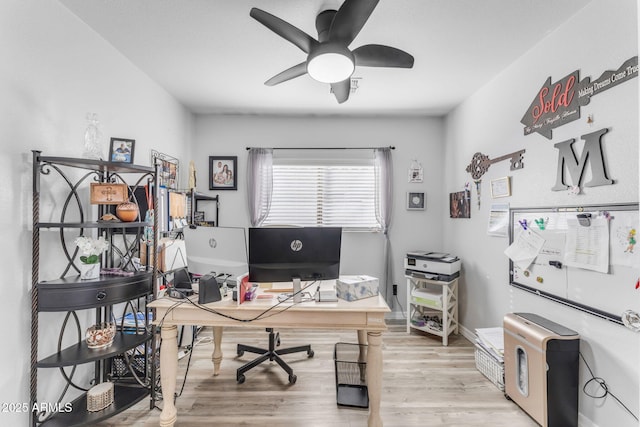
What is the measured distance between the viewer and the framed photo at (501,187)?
239 centimetres

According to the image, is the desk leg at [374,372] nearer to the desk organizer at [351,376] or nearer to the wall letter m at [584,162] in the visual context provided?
the desk organizer at [351,376]

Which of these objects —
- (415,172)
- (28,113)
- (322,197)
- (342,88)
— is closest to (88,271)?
(28,113)

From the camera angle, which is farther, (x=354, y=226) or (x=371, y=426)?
(x=354, y=226)

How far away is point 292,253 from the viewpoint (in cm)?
169

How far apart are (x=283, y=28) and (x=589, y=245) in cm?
214

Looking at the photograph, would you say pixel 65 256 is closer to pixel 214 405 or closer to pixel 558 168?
pixel 214 405

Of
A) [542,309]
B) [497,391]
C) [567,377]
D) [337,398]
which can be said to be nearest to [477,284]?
[542,309]

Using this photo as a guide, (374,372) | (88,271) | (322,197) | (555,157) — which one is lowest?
(374,372)

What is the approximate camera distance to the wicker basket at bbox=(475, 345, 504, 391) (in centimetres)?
207

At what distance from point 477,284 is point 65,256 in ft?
11.1

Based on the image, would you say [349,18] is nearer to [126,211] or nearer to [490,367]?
[126,211]

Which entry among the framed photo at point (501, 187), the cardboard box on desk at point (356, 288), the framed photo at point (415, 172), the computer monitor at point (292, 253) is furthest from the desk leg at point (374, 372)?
the framed photo at point (415, 172)

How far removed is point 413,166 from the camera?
3541mm

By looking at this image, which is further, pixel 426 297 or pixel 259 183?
pixel 259 183
